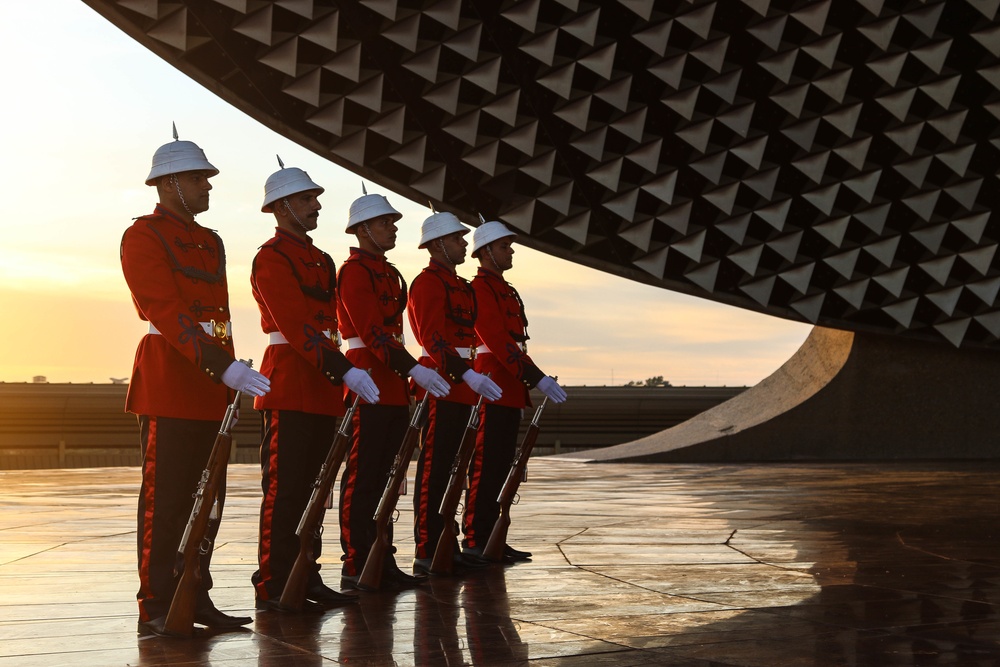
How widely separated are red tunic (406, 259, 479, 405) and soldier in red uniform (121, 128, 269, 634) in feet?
4.81

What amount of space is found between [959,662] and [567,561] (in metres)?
2.36

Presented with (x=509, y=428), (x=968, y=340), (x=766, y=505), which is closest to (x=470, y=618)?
(x=509, y=428)

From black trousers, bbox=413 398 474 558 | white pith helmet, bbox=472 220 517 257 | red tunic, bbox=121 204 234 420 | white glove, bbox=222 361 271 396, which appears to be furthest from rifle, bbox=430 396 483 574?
white glove, bbox=222 361 271 396

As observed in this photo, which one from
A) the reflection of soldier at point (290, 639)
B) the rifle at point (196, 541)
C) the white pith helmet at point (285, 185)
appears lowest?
the reflection of soldier at point (290, 639)

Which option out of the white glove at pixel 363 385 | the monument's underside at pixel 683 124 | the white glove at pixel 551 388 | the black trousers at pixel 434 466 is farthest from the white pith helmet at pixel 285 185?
the monument's underside at pixel 683 124

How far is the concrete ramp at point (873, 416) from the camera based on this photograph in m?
15.4

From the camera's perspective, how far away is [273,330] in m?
4.51

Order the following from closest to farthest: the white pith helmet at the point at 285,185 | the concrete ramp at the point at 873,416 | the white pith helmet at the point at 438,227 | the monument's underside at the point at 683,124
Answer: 1. the white pith helmet at the point at 285,185
2. the white pith helmet at the point at 438,227
3. the monument's underside at the point at 683,124
4. the concrete ramp at the point at 873,416

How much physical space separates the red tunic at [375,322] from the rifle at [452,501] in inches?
15.6

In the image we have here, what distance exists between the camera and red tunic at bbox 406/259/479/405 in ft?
17.7

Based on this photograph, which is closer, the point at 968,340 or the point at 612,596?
the point at 612,596

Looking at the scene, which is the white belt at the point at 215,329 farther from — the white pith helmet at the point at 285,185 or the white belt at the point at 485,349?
the white belt at the point at 485,349

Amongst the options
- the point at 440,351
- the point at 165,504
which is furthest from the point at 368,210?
the point at 165,504

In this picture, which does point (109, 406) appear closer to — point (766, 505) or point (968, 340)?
point (968, 340)
